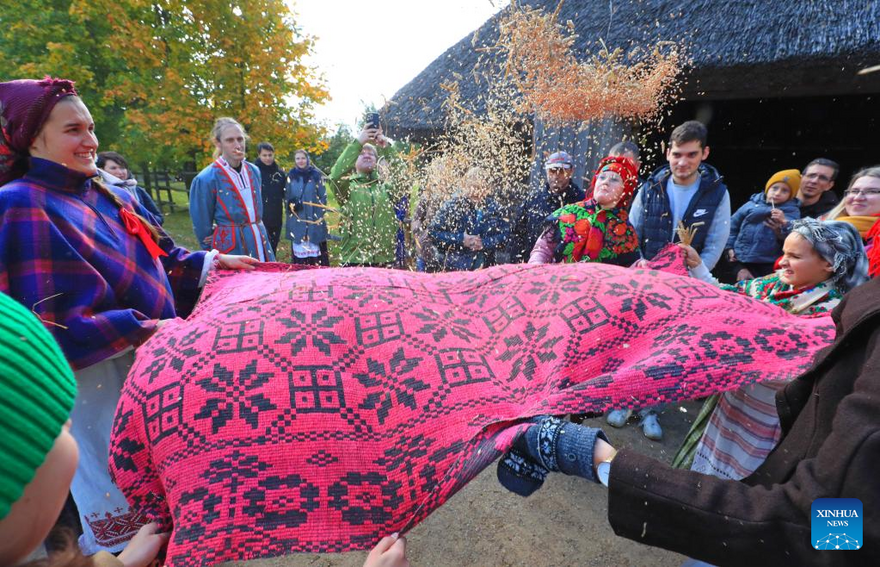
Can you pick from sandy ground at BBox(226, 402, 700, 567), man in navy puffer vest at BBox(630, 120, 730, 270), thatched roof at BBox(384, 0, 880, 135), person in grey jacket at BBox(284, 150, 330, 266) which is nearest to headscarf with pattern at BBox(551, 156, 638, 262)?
man in navy puffer vest at BBox(630, 120, 730, 270)

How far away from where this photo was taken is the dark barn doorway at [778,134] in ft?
22.1

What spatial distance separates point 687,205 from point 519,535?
2591mm

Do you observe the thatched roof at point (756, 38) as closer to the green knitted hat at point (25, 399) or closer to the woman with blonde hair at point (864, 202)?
the woman with blonde hair at point (864, 202)

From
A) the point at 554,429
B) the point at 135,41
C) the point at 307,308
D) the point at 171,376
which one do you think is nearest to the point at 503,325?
the point at 554,429

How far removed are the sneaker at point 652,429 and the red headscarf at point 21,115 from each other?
12.2 ft

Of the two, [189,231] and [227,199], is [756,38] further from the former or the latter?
[189,231]

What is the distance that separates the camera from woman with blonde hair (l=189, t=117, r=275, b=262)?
3.84 metres

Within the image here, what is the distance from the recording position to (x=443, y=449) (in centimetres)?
112

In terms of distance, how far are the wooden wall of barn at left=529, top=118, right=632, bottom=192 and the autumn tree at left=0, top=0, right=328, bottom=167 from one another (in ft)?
15.6

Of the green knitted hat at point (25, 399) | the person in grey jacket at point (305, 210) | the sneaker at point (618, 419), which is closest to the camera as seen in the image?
the green knitted hat at point (25, 399)

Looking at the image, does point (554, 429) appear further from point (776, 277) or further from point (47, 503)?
point (776, 277)

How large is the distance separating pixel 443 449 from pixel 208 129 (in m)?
8.14

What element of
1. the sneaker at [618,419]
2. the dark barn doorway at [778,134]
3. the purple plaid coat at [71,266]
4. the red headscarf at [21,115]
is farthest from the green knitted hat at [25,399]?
the dark barn doorway at [778,134]

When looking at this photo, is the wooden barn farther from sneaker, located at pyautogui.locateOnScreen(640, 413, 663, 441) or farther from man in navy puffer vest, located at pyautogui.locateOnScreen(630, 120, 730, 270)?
sneaker, located at pyautogui.locateOnScreen(640, 413, 663, 441)
